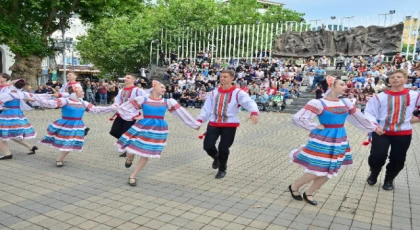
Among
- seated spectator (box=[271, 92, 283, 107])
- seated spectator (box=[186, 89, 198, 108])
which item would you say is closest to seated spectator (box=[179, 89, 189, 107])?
seated spectator (box=[186, 89, 198, 108])

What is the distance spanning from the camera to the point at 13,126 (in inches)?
269

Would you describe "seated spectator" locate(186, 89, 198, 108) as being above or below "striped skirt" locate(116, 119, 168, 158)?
below

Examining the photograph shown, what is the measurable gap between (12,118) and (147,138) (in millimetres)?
3106

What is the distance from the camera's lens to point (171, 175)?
19.7ft

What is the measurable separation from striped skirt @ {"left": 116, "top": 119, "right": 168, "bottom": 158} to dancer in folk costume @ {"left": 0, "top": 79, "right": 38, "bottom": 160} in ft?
8.43

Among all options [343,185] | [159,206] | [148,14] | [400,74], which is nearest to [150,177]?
[159,206]

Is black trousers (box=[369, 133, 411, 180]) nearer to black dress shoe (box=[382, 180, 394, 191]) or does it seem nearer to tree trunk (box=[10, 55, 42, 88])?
black dress shoe (box=[382, 180, 394, 191])

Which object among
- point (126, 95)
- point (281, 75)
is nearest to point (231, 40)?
point (281, 75)

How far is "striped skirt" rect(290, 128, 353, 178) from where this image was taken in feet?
14.9

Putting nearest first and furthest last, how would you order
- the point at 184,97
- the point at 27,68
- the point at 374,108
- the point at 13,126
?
the point at 374,108 → the point at 13,126 → the point at 27,68 → the point at 184,97

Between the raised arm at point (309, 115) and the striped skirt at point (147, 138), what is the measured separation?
6.46ft

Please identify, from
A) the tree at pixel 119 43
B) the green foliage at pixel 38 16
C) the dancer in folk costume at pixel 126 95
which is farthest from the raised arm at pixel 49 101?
the tree at pixel 119 43

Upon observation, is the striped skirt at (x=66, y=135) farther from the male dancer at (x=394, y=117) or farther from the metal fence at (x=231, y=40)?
the metal fence at (x=231, y=40)

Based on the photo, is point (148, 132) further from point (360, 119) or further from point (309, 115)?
point (360, 119)
